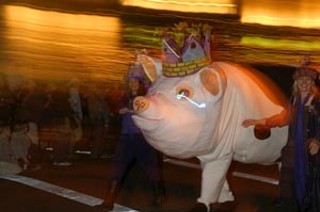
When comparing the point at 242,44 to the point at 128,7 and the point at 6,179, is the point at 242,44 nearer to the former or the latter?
the point at 128,7

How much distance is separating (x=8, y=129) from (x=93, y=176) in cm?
149

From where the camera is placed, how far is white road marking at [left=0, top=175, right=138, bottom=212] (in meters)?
7.79

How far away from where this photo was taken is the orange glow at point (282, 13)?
10.6 meters

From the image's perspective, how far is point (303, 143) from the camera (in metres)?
6.93

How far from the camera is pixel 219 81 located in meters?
5.98

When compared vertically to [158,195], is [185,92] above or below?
above

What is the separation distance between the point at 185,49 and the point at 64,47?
26.5ft

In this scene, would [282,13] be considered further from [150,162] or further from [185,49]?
[185,49]

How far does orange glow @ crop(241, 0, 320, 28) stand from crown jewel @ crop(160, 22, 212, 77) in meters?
4.44

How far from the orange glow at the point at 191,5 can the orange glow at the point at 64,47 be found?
3.78ft

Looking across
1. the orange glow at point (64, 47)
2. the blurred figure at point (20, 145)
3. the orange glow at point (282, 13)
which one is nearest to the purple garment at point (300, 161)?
the orange glow at point (282, 13)

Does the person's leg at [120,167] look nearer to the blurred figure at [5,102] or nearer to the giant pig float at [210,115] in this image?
the giant pig float at [210,115]

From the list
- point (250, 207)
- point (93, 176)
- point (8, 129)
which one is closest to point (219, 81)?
point (250, 207)

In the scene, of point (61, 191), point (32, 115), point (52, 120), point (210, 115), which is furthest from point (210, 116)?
point (52, 120)
